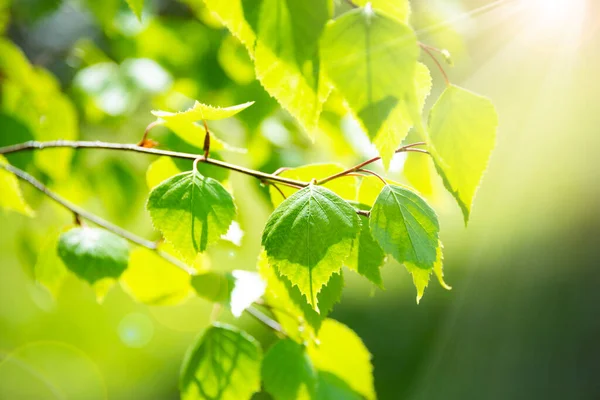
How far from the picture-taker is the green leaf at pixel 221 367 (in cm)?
58

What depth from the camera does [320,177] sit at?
54 centimetres

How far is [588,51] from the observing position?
210 inches

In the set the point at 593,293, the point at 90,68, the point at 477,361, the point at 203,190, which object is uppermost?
the point at 203,190

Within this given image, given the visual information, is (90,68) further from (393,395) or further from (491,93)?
(491,93)

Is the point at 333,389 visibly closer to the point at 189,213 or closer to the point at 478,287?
the point at 189,213

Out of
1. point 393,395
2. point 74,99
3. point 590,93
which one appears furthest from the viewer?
point 590,93

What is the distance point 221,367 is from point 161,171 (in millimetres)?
→ 210

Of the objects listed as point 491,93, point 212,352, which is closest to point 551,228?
point 491,93

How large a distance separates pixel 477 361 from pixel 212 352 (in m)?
4.48

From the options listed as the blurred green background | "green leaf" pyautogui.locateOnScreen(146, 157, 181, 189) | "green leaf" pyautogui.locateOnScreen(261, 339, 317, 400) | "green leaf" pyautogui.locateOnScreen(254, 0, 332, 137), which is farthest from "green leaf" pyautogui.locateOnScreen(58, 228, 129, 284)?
the blurred green background

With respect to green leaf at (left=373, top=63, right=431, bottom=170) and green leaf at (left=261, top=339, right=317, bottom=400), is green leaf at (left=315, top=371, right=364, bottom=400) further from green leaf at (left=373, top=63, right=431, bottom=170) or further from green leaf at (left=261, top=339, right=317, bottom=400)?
green leaf at (left=373, top=63, right=431, bottom=170)

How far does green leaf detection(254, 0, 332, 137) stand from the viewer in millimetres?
387

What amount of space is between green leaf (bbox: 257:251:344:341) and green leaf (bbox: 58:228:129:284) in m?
0.16

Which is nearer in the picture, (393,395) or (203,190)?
(203,190)
